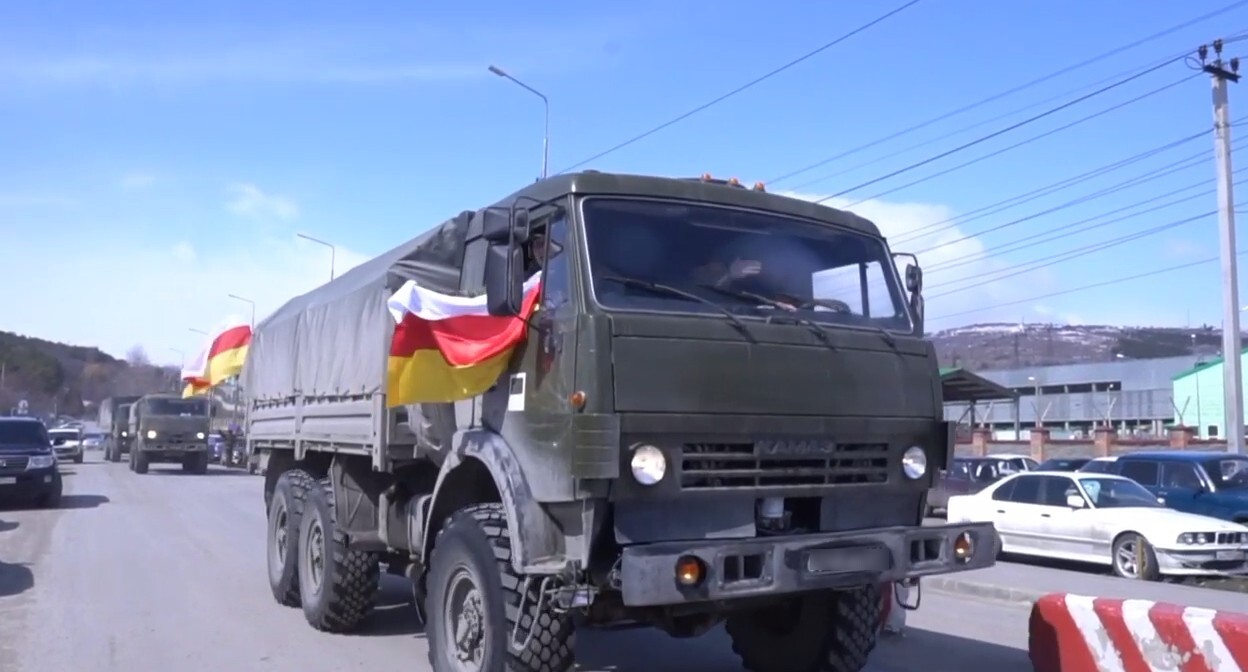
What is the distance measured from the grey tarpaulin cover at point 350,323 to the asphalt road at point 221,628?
1.89 m

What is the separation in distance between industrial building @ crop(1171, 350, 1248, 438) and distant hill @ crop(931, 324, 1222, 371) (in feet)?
142

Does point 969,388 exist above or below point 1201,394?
below

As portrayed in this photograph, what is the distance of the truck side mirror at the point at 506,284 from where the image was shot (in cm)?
630

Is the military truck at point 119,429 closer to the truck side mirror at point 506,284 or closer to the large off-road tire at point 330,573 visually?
the large off-road tire at point 330,573

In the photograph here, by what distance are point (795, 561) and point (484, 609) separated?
63.8 inches

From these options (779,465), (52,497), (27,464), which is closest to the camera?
(779,465)

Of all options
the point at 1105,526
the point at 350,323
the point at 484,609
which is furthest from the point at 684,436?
the point at 1105,526

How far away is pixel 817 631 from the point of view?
7.36 metres

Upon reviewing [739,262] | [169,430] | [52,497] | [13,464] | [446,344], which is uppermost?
[739,262]

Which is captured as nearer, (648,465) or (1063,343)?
(648,465)

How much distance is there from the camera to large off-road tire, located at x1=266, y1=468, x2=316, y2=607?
10328mm

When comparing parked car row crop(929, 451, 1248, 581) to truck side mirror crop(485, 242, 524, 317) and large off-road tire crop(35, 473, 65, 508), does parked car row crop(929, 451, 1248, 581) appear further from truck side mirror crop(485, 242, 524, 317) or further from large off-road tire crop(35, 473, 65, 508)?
large off-road tire crop(35, 473, 65, 508)

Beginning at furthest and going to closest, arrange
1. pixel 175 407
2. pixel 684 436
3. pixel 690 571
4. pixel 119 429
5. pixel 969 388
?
1. pixel 119 429
2. pixel 175 407
3. pixel 969 388
4. pixel 684 436
5. pixel 690 571

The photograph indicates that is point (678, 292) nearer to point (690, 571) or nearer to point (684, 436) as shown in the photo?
point (684, 436)
